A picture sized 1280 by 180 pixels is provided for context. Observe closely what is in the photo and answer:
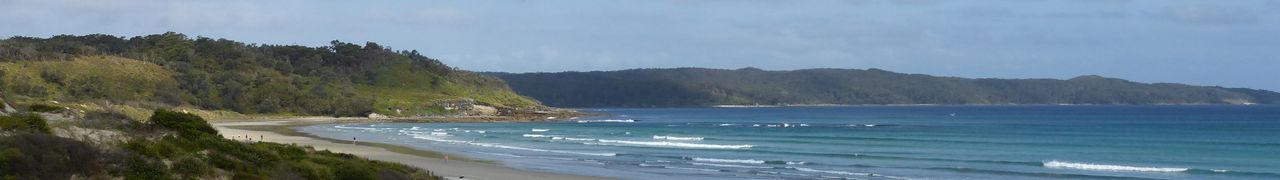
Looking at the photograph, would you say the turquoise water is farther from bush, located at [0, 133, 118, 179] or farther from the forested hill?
the forested hill

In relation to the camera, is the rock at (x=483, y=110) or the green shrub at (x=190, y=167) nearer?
the green shrub at (x=190, y=167)

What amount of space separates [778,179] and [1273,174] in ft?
45.8

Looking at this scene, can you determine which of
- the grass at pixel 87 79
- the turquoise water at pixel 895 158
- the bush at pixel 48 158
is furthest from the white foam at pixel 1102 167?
the grass at pixel 87 79

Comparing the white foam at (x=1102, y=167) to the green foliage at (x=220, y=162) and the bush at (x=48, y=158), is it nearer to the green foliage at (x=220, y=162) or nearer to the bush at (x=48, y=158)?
the green foliage at (x=220, y=162)

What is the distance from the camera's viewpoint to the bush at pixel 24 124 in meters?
21.2

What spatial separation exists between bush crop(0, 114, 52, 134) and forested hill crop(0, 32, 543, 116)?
241 feet

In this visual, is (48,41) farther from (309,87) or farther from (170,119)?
(170,119)

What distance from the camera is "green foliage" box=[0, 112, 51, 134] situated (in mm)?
21144

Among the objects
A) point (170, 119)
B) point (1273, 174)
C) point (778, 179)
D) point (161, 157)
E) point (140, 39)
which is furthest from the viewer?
point (140, 39)

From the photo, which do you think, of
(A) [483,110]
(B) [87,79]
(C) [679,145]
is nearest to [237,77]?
(B) [87,79]

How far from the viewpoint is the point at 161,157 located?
20234 mm

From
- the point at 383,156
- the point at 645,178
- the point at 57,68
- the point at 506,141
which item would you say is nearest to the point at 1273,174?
the point at 645,178

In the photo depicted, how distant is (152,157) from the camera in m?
19.8

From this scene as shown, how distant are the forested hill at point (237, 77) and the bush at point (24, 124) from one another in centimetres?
7358
